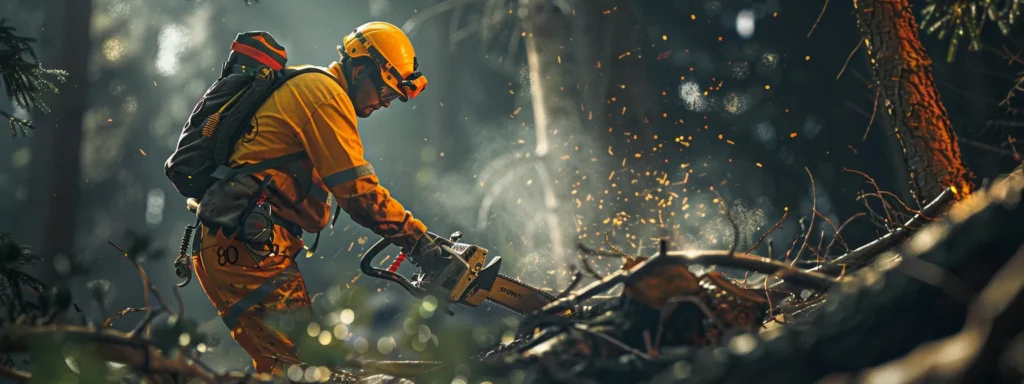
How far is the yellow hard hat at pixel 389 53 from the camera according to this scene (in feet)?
12.6

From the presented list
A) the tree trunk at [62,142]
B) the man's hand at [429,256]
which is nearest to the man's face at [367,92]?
the man's hand at [429,256]

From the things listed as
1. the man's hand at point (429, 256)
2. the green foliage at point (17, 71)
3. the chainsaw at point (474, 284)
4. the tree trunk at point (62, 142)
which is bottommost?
the chainsaw at point (474, 284)

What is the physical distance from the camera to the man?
3346 millimetres

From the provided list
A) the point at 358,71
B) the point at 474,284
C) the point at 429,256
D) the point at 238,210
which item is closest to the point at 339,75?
the point at 358,71

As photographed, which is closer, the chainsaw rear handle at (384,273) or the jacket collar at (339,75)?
the chainsaw rear handle at (384,273)

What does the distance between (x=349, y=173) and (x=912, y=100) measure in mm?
2651

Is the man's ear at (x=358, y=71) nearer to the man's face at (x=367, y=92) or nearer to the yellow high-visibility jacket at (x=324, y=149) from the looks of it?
the man's face at (x=367, y=92)

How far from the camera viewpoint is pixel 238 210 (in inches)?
131

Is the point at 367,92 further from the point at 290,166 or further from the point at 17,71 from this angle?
the point at 17,71

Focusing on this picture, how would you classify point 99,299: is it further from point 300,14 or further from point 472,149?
point 300,14

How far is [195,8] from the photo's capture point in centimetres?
1883

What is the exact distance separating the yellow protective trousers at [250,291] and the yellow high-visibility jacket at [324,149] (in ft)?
0.95

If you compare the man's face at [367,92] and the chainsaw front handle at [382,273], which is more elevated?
the man's face at [367,92]

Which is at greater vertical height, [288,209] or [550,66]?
[550,66]
